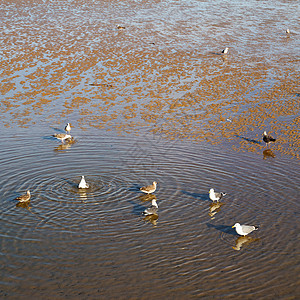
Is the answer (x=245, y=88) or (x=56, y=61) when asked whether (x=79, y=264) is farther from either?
(x=56, y=61)

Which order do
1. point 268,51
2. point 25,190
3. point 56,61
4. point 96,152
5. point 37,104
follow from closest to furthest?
point 25,190 → point 96,152 → point 37,104 → point 56,61 → point 268,51

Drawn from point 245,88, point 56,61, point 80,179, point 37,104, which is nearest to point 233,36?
point 245,88

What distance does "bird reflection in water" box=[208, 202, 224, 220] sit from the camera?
13.6m

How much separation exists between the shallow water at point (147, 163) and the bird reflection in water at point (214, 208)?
0.06 metres

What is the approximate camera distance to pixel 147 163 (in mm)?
17141

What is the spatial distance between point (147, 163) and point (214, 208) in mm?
4045

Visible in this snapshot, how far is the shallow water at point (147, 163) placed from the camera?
35.9ft

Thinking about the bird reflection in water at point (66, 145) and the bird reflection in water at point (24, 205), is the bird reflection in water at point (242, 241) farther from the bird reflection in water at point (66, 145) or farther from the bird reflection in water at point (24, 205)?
the bird reflection in water at point (66, 145)

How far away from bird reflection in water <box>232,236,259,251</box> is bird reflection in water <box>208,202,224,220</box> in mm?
1281

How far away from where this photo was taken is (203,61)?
31.2 m

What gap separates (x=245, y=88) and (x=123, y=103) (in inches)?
296

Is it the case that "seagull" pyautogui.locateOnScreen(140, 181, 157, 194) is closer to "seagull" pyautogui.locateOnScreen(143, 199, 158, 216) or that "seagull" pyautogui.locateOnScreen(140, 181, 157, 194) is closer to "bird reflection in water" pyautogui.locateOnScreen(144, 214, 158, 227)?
"seagull" pyautogui.locateOnScreen(143, 199, 158, 216)

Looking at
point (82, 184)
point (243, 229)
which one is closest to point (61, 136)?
point (82, 184)

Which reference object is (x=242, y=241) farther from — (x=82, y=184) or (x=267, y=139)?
(x=267, y=139)
